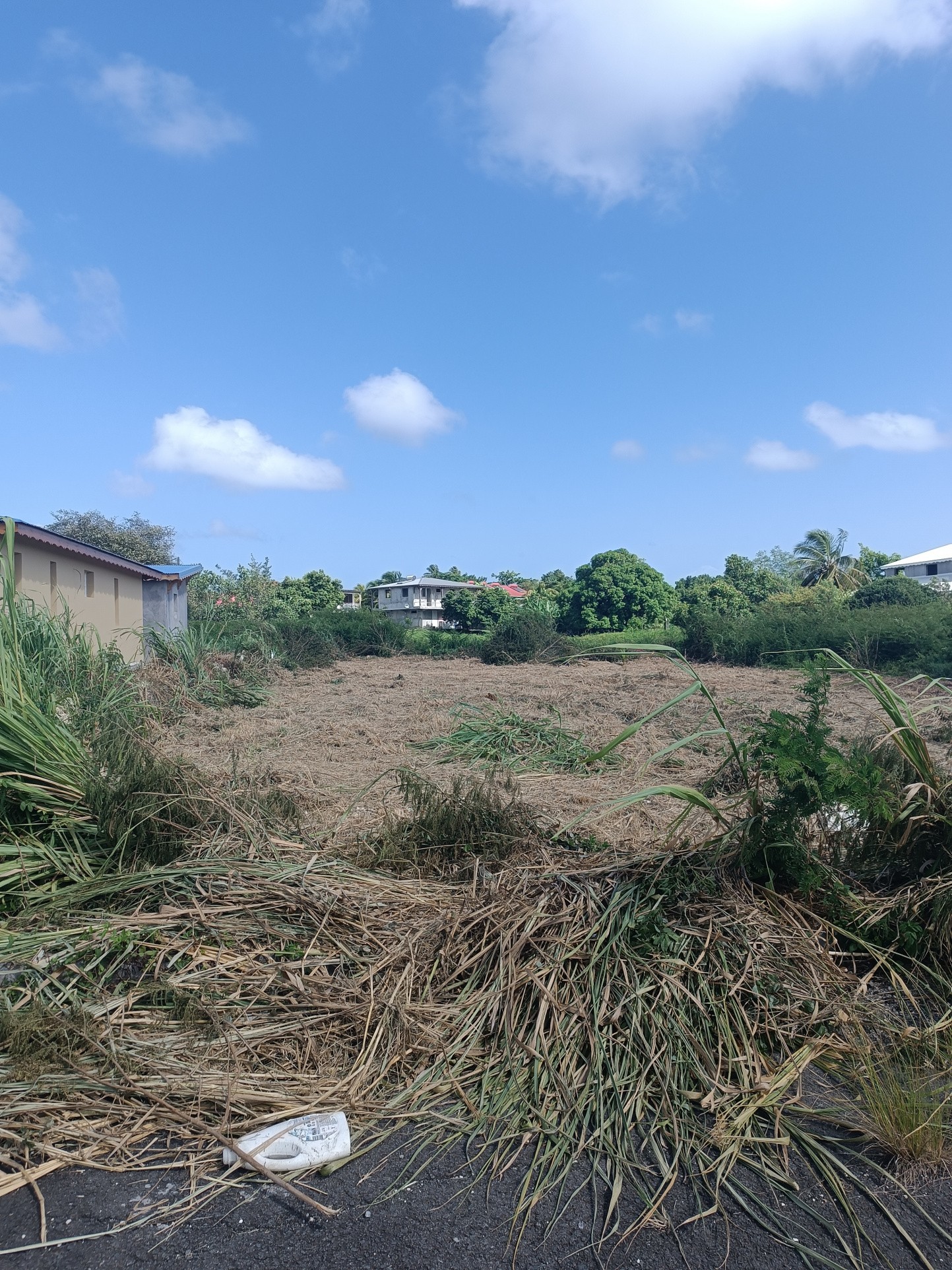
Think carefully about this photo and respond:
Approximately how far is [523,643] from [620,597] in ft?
66.5

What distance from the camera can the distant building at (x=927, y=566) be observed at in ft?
134

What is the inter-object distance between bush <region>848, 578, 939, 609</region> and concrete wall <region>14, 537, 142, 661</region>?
61.0ft

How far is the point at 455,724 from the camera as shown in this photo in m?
8.02

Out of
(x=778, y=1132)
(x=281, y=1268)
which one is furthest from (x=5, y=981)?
(x=778, y=1132)

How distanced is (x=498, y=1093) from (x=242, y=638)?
38.6 ft

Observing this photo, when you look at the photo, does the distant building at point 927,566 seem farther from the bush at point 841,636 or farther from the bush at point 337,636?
the bush at point 337,636

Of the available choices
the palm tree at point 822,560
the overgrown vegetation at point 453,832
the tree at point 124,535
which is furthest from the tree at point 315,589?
the overgrown vegetation at point 453,832

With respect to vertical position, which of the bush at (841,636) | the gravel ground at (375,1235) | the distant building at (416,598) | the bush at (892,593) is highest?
the distant building at (416,598)

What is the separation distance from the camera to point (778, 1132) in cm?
204

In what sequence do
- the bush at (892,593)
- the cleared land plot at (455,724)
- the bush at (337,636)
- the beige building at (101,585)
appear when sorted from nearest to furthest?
1. the cleared land plot at (455,724)
2. the beige building at (101,585)
3. the bush at (337,636)
4. the bush at (892,593)

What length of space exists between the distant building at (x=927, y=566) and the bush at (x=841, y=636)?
86.1 ft

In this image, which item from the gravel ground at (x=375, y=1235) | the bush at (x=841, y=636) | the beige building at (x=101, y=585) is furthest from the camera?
the bush at (x=841, y=636)

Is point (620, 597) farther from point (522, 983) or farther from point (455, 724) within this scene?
point (522, 983)

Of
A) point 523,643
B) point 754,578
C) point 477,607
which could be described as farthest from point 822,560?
point 523,643
